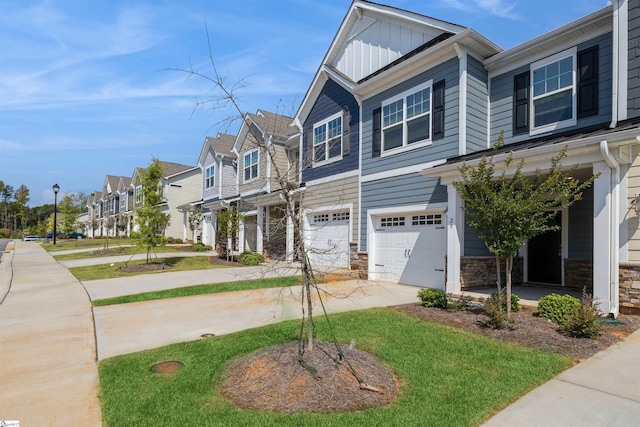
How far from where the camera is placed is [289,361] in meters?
4.41

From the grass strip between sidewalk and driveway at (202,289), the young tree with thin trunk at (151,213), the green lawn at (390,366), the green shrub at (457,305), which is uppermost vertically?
the young tree with thin trunk at (151,213)

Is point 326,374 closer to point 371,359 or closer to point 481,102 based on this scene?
point 371,359

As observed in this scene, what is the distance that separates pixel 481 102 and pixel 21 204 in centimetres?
9575

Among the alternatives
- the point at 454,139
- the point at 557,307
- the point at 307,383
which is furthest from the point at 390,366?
the point at 454,139

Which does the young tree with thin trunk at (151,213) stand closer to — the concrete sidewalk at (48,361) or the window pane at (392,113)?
the concrete sidewalk at (48,361)

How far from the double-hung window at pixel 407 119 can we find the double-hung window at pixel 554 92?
273 centimetres

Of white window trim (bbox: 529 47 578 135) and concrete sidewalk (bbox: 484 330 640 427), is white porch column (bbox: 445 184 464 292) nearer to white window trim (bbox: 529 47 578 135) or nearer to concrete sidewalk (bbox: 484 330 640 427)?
white window trim (bbox: 529 47 578 135)

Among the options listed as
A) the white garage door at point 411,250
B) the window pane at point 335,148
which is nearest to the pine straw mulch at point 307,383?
the white garage door at point 411,250

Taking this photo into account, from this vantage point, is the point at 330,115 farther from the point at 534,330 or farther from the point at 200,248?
the point at 200,248

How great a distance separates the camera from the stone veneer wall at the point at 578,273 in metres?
10.1

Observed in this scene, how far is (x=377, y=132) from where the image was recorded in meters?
12.7

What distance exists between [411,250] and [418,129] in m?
3.70

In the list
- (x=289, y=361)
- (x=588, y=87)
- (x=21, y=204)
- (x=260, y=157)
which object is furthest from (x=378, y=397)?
(x=21, y=204)

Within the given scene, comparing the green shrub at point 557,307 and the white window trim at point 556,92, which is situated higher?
the white window trim at point 556,92
